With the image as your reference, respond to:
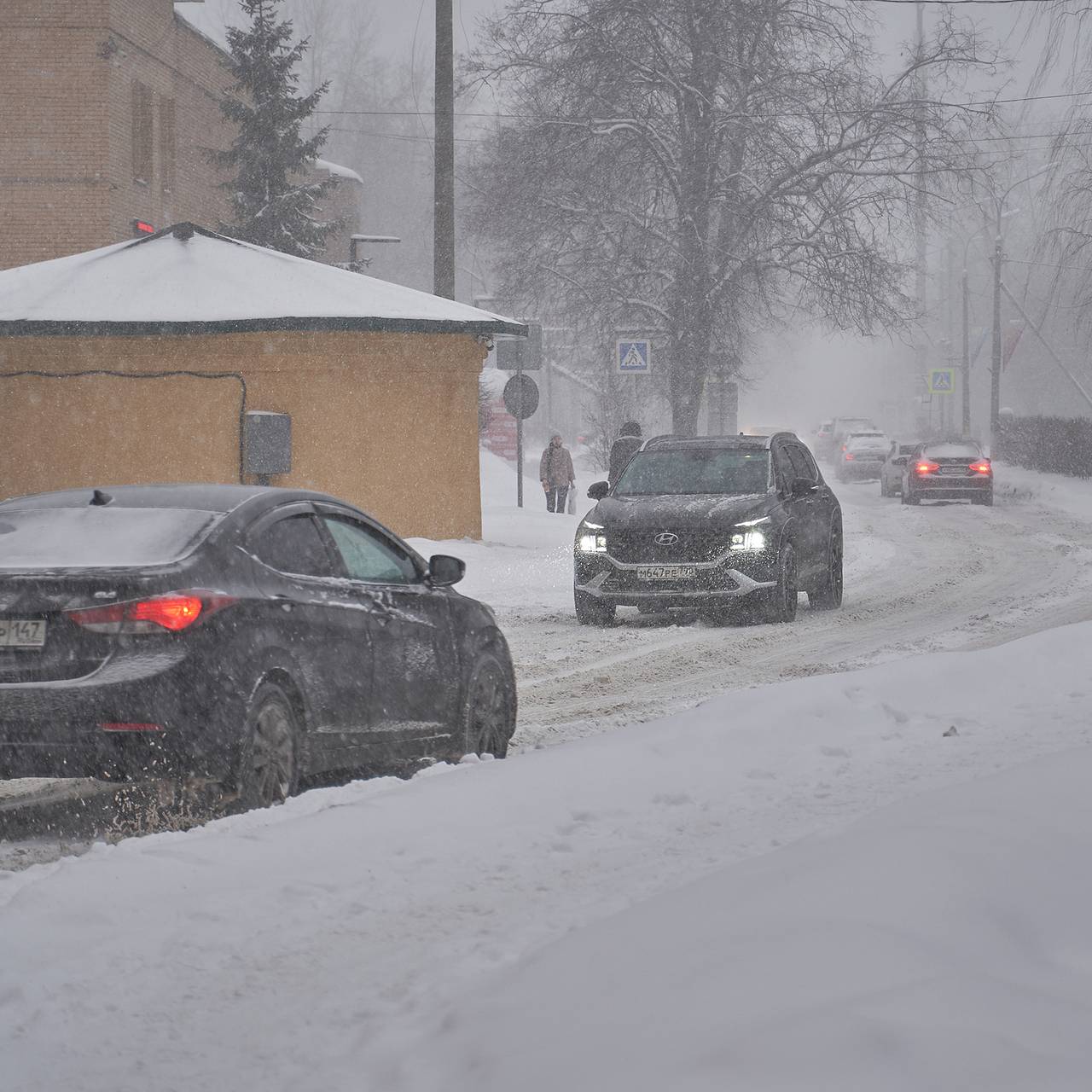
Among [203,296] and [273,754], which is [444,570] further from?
[203,296]

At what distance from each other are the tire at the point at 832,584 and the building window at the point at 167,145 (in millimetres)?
24279

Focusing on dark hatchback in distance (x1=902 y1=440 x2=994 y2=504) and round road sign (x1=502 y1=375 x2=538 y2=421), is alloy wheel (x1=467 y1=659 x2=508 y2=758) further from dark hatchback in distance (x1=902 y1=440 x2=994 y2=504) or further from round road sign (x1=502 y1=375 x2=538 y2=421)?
dark hatchback in distance (x1=902 y1=440 x2=994 y2=504)

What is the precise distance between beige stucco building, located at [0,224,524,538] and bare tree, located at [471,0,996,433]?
463 inches

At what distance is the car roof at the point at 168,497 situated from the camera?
7203 mm

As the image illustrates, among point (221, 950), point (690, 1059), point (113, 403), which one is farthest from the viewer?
point (113, 403)

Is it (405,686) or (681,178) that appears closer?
(405,686)

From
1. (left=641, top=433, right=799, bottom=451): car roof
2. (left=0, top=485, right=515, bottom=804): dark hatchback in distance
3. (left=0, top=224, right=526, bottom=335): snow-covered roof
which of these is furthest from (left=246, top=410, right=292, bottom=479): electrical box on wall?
(left=0, top=485, right=515, bottom=804): dark hatchback in distance

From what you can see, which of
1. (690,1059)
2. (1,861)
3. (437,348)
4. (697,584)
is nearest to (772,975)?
(690,1059)

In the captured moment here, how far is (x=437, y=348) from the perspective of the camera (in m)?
22.2

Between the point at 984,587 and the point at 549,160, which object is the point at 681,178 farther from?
the point at 984,587

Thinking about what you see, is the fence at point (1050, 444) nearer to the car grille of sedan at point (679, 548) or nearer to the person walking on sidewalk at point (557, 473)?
the person walking on sidewalk at point (557, 473)

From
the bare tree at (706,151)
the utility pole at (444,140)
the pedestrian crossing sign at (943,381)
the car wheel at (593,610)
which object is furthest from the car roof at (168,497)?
the pedestrian crossing sign at (943,381)

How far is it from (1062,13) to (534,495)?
76.5 feet

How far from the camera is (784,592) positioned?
1522 cm
